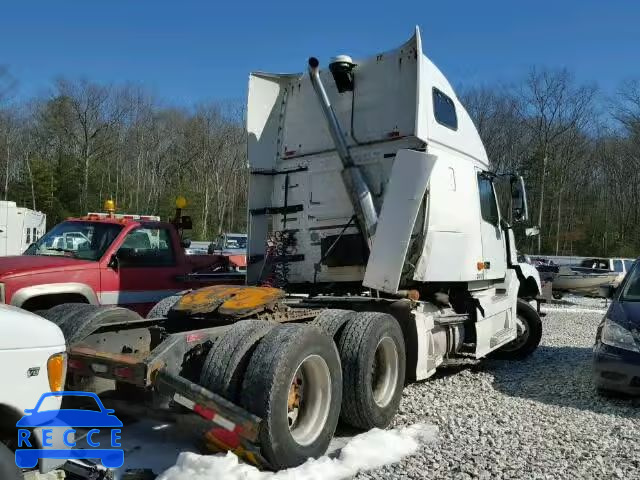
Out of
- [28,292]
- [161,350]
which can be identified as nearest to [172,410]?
[161,350]

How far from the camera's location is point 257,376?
416 cm

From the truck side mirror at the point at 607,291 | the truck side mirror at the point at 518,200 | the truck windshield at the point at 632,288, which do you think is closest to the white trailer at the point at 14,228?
the truck side mirror at the point at 518,200

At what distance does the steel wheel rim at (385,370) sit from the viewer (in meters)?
5.77

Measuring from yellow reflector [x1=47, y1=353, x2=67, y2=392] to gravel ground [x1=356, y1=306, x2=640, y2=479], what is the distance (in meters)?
2.25

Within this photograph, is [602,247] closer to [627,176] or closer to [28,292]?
[627,176]

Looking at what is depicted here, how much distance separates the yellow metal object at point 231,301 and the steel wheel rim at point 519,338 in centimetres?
540

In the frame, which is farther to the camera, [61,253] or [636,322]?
[61,253]

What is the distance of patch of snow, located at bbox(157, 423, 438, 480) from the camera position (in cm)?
392

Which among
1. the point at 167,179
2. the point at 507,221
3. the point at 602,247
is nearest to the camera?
the point at 507,221

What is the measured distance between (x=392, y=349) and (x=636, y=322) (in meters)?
2.95

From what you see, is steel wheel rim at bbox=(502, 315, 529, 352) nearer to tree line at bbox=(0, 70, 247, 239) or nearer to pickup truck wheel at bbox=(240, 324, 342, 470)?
pickup truck wheel at bbox=(240, 324, 342, 470)

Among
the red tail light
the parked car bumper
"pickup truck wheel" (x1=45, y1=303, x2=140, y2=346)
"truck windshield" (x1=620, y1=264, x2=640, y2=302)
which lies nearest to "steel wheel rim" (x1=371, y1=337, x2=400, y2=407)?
"pickup truck wheel" (x1=45, y1=303, x2=140, y2=346)

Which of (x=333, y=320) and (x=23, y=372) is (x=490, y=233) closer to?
(x=333, y=320)

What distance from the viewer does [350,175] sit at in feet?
23.8
